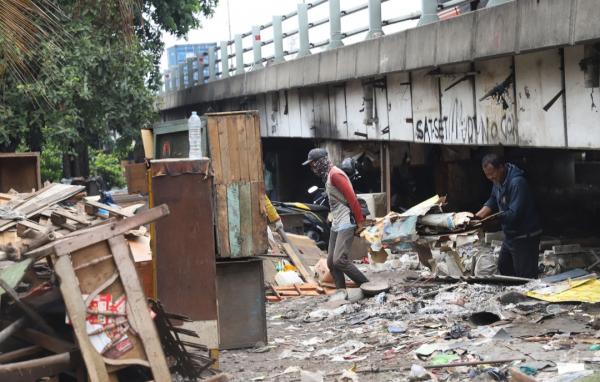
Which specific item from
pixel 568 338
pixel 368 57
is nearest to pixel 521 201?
pixel 568 338

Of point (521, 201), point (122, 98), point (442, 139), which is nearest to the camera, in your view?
point (521, 201)

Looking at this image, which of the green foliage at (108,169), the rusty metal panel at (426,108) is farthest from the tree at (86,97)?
the green foliage at (108,169)

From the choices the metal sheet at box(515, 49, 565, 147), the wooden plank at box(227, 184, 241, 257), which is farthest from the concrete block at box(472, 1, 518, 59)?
the wooden plank at box(227, 184, 241, 257)

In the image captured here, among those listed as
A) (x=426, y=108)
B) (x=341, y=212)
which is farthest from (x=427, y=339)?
(x=426, y=108)

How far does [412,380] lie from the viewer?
6379 millimetres

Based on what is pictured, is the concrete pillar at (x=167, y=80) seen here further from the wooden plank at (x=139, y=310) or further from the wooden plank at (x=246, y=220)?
the wooden plank at (x=139, y=310)

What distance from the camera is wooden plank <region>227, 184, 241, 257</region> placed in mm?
8023

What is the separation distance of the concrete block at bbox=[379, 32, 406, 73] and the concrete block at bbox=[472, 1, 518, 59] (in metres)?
2.23

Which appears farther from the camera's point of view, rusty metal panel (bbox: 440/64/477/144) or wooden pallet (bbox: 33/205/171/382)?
rusty metal panel (bbox: 440/64/477/144)

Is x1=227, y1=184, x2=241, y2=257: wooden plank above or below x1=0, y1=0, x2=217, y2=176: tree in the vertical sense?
below

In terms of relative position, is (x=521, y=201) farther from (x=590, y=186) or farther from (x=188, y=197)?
(x=590, y=186)

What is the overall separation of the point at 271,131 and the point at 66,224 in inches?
516

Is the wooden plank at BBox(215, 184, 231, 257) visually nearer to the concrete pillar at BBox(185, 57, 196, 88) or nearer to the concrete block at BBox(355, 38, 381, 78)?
the concrete block at BBox(355, 38, 381, 78)

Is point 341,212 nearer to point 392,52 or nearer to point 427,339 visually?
point 427,339
